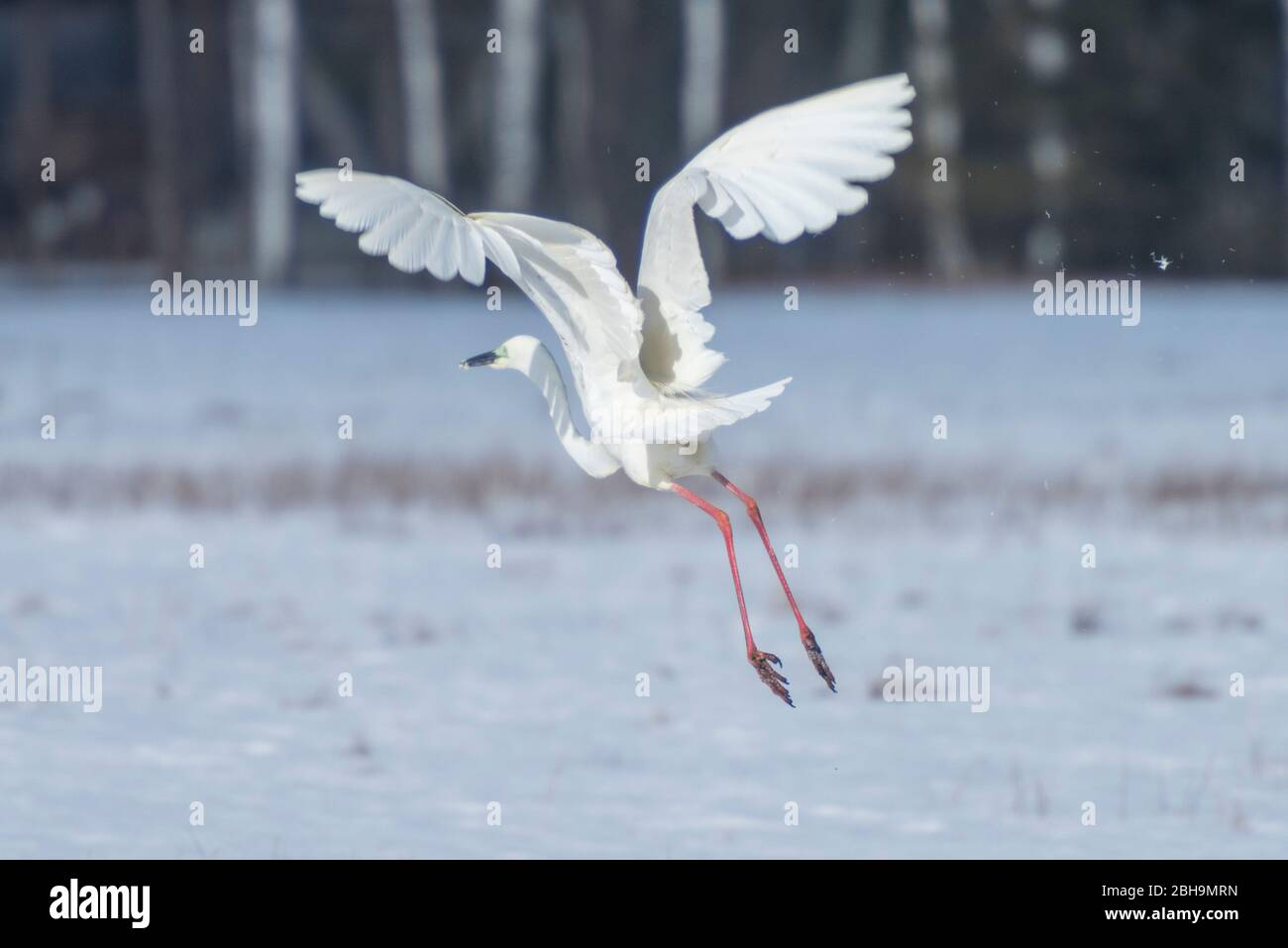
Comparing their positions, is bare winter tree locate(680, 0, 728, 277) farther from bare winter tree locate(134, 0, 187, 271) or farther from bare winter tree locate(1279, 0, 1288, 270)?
bare winter tree locate(1279, 0, 1288, 270)

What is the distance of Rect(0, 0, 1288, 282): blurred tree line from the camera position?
2320 centimetres

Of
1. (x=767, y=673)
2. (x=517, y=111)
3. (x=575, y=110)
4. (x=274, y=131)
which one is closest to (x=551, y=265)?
(x=767, y=673)

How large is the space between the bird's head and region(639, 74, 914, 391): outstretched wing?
30cm

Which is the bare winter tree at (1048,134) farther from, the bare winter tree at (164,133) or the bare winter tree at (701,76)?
the bare winter tree at (164,133)

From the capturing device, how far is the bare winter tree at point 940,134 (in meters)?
24.4

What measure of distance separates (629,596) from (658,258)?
5267 mm

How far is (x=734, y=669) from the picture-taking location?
28.7 ft

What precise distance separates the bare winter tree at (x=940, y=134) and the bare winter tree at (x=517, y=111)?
5.27m

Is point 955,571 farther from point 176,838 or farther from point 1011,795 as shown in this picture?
point 176,838

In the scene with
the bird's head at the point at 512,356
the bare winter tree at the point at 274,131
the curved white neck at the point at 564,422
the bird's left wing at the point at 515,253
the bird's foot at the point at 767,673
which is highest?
the bare winter tree at the point at 274,131

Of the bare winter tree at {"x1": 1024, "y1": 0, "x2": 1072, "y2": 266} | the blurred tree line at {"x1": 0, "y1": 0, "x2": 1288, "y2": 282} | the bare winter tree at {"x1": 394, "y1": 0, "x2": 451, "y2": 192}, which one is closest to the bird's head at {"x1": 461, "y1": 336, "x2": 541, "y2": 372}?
the blurred tree line at {"x1": 0, "y1": 0, "x2": 1288, "y2": 282}

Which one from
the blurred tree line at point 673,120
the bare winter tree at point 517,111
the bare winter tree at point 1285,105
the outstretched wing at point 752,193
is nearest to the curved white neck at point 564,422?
the outstretched wing at point 752,193

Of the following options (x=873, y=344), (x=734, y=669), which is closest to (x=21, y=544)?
(x=734, y=669)

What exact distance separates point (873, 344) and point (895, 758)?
11387 mm
